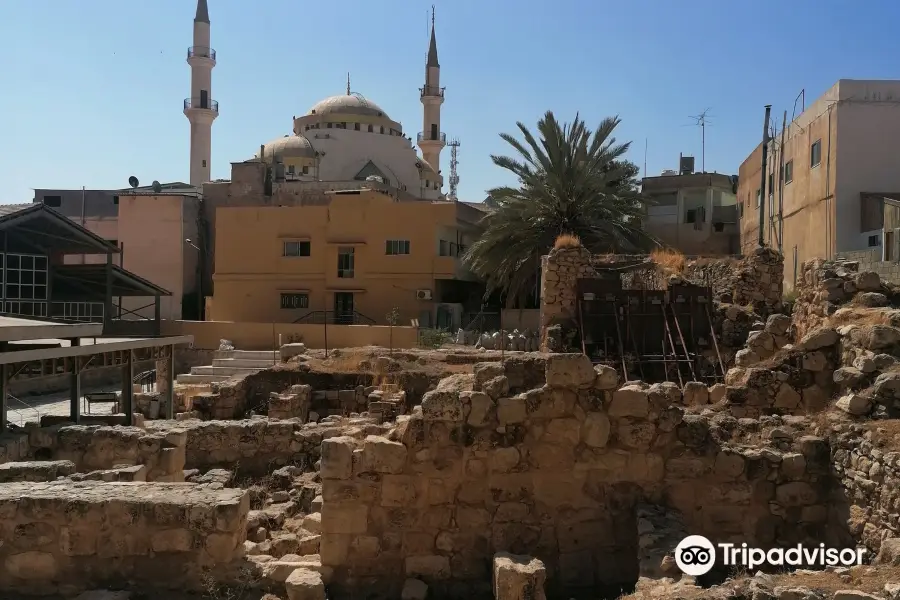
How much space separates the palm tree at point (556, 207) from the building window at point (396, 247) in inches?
199

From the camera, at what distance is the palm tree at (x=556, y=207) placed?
985 inches

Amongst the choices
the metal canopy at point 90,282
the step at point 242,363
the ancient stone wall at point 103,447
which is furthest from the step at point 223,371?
the ancient stone wall at point 103,447

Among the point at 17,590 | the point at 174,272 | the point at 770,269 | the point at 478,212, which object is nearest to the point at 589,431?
the point at 17,590

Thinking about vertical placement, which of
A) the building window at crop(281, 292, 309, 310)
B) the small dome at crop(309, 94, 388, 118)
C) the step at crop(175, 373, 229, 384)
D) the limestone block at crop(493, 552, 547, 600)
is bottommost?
the step at crop(175, 373, 229, 384)

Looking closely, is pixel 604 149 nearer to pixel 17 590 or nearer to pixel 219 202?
pixel 219 202

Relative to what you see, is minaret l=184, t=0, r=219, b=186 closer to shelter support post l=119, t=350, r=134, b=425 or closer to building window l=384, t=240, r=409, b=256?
building window l=384, t=240, r=409, b=256

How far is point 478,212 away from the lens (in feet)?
112

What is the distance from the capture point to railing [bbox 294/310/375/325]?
101ft

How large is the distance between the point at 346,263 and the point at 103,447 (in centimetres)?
2212

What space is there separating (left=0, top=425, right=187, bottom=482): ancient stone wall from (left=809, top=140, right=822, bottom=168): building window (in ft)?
60.4

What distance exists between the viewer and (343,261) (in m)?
31.1

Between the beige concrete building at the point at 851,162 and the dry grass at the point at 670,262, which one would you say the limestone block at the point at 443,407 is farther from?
the beige concrete building at the point at 851,162

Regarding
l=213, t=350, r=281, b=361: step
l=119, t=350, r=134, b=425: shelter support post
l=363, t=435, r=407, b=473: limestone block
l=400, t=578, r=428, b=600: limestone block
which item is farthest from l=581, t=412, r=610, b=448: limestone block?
l=213, t=350, r=281, b=361: step

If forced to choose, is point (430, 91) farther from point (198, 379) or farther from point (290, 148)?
point (198, 379)
